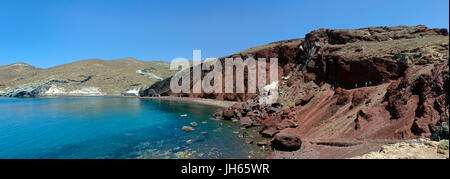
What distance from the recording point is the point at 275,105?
A: 33.3m

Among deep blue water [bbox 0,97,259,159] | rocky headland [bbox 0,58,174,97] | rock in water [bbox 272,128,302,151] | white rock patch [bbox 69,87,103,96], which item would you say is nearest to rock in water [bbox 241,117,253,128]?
deep blue water [bbox 0,97,259,159]

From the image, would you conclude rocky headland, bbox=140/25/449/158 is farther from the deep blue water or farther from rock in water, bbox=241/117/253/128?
the deep blue water

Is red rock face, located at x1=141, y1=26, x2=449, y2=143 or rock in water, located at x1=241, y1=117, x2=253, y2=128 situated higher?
red rock face, located at x1=141, y1=26, x2=449, y2=143

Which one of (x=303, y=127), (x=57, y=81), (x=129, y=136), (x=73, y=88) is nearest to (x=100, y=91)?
(x=73, y=88)

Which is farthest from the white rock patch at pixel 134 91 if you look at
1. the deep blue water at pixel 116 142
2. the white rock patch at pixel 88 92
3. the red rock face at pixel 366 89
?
the red rock face at pixel 366 89

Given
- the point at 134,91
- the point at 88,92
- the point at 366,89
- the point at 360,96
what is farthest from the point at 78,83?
the point at 366,89

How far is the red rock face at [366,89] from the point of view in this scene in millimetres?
13523

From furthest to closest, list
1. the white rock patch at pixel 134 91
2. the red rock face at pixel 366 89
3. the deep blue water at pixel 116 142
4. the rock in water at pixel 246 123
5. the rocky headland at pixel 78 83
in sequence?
1. the white rock patch at pixel 134 91
2. the rocky headland at pixel 78 83
3. the rock in water at pixel 246 123
4. the deep blue water at pixel 116 142
5. the red rock face at pixel 366 89

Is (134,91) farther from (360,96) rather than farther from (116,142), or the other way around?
(360,96)

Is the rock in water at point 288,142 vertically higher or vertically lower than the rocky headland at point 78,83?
lower

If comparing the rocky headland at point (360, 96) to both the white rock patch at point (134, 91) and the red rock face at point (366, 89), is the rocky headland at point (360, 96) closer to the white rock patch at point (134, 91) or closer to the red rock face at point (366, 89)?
the red rock face at point (366, 89)

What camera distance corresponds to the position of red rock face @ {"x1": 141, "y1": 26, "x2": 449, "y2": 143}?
13523 mm

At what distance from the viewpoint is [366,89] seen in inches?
820
